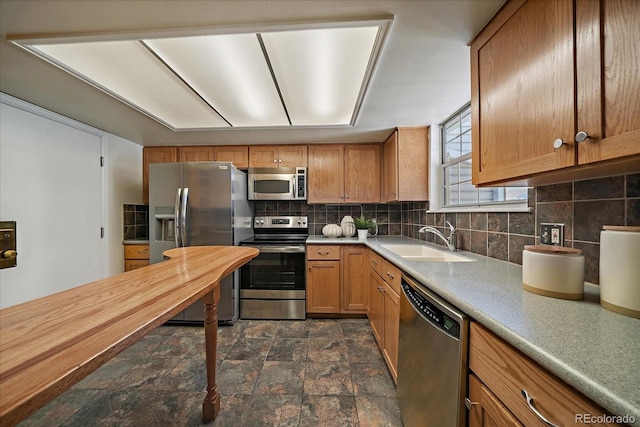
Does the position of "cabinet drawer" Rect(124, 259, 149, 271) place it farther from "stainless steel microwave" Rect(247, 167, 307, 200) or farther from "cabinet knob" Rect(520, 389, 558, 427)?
"cabinet knob" Rect(520, 389, 558, 427)

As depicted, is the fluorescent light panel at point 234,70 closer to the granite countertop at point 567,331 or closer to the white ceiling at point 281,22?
the white ceiling at point 281,22

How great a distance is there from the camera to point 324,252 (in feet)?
8.90

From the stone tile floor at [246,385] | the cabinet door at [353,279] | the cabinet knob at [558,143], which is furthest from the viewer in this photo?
the cabinet door at [353,279]

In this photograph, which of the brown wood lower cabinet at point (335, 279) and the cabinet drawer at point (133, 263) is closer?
the brown wood lower cabinet at point (335, 279)

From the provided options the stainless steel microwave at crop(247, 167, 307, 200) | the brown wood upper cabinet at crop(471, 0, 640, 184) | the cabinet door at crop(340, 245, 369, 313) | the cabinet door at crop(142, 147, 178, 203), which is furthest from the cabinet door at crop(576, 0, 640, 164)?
the cabinet door at crop(142, 147, 178, 203)

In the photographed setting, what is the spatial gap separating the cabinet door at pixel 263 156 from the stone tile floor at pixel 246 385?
1.98 meters

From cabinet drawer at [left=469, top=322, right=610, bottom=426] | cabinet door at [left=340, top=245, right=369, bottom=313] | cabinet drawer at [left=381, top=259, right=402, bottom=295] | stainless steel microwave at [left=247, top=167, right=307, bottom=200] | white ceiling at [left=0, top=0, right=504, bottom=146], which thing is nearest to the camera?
cabinet drawer at [left=469, top=322, right=610, bottom=426]

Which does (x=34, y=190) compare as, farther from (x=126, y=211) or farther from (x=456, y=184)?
(x=456, y=184)

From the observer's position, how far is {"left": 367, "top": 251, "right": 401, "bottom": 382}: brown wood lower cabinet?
63.2 inches

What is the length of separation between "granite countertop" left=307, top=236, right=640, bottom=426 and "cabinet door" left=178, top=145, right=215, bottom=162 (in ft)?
9.85

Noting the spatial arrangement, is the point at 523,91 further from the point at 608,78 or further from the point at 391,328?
the point at 391,328

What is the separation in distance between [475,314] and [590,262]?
686 millimetres

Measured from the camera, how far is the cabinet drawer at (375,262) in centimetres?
207

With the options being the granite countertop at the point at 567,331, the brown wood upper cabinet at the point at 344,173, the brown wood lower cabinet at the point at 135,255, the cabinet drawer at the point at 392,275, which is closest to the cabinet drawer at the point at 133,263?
the brown wood lower cabinet at the point at 135,255
